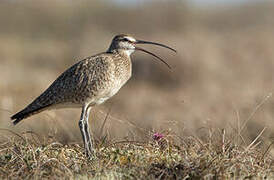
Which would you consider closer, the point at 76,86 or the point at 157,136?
the point at 157,136

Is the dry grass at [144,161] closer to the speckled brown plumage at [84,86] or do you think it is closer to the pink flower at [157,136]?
the pink flower at [157,136]

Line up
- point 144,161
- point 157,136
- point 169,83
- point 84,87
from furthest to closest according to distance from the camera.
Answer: point 169,83 → point 84,87 → point 157,136 → point 144,161

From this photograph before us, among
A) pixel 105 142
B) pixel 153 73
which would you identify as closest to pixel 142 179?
pixel 105 142

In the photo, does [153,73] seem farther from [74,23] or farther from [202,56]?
[74,23]

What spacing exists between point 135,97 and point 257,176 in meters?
10.4

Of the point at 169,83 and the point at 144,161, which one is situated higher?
the point at 144,161

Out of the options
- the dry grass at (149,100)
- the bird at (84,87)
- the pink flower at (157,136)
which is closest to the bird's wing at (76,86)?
the bird at (84,87)

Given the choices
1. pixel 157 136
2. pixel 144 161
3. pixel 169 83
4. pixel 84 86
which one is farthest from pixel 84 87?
pixel 169 83

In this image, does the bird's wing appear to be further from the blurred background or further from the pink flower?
the pink flower

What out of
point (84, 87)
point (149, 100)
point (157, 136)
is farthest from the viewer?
point (149, 100)

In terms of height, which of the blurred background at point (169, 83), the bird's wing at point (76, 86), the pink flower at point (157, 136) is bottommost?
the blurred background at point (169, 83)

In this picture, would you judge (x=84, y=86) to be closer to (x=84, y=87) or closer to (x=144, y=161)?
(x=84, y=87)

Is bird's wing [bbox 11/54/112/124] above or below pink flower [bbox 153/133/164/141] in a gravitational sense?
above

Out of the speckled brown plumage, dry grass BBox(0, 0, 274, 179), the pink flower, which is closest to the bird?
the speckled brown plumage
